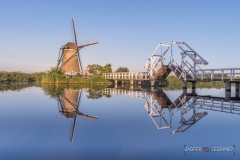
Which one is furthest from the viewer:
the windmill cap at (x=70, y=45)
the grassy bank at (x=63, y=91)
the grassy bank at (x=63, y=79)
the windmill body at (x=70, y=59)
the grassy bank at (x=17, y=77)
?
the grassy bank at (x=17, y=77)

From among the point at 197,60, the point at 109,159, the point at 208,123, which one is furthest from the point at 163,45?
the point at 109,159

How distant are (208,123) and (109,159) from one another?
435 centimetres

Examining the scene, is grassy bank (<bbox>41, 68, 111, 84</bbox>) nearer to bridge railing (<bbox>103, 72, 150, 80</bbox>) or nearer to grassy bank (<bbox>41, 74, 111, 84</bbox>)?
grassy bank (<bbox>41, 74, 111, 84</bbox>)

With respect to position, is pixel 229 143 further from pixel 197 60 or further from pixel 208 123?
pixel 197 60

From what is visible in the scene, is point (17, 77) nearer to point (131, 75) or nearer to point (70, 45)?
point (70, 45)

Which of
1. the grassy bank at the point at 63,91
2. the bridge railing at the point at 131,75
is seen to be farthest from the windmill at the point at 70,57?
the grassy bank at the point at 63,91

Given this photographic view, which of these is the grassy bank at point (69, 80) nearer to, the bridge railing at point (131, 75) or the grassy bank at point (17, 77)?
the bridge railing at point (131, 75)

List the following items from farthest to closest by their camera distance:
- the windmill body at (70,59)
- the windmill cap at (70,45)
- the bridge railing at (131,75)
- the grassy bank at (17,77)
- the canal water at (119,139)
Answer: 1. the grassy bank at (17,77)
2. the windmill body at (70,59)
3. the windmill cap at (70,45)
4. the bridge railing at (131,75)
5. the canal water at (119,139)

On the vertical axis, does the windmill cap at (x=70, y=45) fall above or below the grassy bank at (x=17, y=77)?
above

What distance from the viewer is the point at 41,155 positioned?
415 cm

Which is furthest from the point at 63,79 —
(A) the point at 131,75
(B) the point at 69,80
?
(A) the point at 131,75

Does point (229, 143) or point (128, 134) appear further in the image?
point (128, 134)

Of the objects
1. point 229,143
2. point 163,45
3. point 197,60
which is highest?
point 163,45

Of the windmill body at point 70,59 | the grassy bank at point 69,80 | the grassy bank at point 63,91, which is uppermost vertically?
the windmill body at point 70,59
